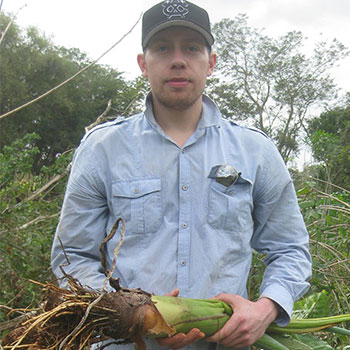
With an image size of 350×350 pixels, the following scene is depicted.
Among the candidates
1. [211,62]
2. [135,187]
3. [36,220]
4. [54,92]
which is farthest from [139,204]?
[54,92]

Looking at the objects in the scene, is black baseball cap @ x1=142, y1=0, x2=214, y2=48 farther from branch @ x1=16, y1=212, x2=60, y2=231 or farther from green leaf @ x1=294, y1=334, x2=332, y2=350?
branch @ x1=16, y1=212, x2=60, y2=231

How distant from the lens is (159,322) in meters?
1.60

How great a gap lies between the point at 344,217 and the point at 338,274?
1.60ft

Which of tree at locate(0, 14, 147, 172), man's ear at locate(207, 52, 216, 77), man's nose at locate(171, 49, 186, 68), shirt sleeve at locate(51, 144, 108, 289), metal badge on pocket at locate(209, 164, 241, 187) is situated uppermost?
tree at locate(0, 14, 147, 172)

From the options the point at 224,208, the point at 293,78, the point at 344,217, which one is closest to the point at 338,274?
the point at 344,217

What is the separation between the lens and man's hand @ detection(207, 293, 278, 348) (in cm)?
171

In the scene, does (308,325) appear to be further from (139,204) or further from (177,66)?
(177,66)

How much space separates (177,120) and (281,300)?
31.8 inches

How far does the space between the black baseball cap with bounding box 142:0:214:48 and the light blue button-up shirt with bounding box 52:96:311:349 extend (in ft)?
1.13

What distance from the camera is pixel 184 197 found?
1927 millimetres

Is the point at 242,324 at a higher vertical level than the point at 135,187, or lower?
lower

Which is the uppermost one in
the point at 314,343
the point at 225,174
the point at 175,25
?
the point at 175,25

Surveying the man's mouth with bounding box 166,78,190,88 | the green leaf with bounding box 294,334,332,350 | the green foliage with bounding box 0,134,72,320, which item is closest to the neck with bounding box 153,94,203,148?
the man's mouth with bounding box 166,78,190,88

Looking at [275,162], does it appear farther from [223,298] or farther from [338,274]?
[338,274]
